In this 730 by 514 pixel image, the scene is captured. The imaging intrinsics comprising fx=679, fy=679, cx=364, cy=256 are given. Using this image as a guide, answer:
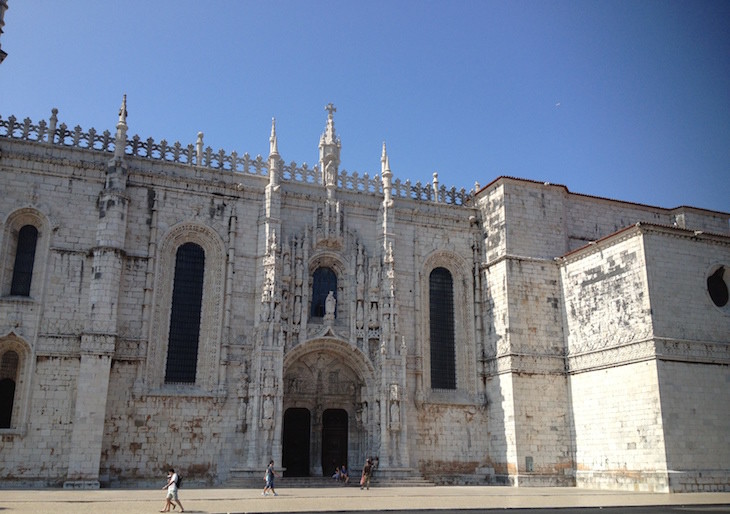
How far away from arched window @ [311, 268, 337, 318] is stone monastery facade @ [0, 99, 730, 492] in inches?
2.9

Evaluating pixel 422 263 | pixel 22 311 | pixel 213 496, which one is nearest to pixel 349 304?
pixel 422 263

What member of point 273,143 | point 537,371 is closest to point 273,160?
point 273,143

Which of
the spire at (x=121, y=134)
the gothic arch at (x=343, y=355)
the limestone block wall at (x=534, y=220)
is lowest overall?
the gothic arch at (x=343, y=355)

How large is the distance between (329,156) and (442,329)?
8964 millimetres

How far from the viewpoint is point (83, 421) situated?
74.1ft

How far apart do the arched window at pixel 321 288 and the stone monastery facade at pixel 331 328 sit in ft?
0.24

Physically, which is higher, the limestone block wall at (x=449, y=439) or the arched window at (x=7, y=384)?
Result: the arched window at (x=7, y=384)

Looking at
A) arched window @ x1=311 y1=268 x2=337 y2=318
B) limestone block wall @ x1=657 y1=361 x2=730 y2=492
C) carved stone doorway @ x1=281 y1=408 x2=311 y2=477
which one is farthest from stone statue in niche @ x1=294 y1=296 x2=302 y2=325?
limestone block wall @ x1=657 y1=361 x2=730 y2=492

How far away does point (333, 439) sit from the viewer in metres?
27.3

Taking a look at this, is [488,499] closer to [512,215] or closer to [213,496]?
[213,496]

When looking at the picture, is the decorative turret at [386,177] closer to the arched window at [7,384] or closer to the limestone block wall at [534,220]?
the limestone block wall at [534,220]

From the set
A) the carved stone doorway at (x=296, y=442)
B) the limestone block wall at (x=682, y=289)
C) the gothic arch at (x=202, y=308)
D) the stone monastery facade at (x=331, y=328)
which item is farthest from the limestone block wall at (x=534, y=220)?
the gothic arch at (x=202, y=308)

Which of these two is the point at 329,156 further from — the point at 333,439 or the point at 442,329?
the point at 333,439

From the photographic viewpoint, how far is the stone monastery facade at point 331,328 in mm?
23312
